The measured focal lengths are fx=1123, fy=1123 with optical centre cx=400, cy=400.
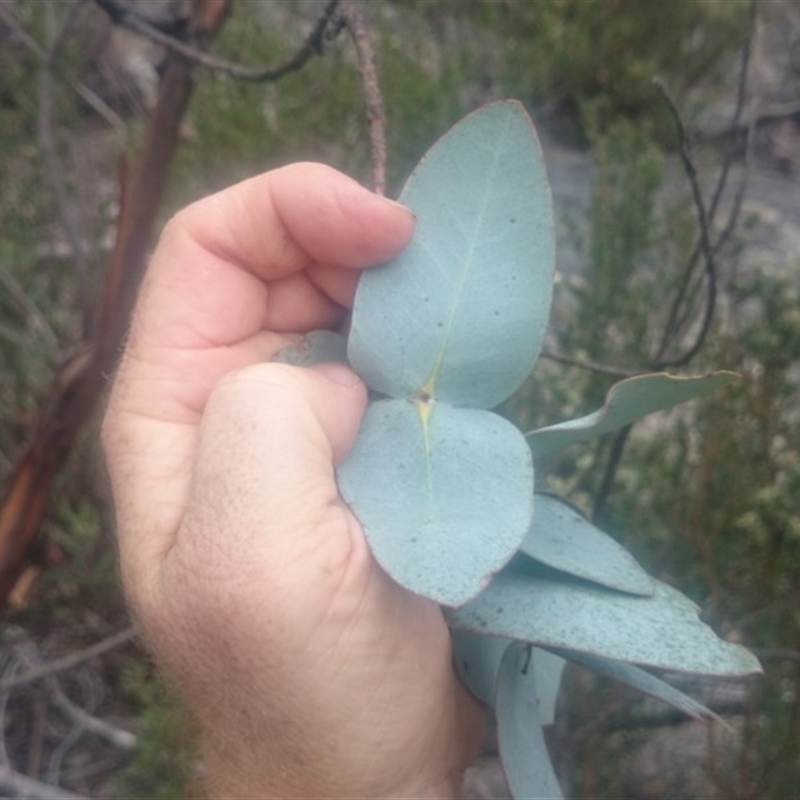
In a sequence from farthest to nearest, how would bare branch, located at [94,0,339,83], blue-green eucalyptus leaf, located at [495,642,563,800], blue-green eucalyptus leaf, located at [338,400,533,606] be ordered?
bare branch, located at [94,0,339,83] → blue-green eucalyptus leaf, located at [495,642,563,800] → blue-green eucalyptus leaf, located at [338,400,533,606]

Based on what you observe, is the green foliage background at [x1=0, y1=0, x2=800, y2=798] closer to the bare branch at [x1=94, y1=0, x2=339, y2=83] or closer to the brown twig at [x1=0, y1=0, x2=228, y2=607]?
the brown twig at [x1=0, y1=0, x2=228, y2=607]

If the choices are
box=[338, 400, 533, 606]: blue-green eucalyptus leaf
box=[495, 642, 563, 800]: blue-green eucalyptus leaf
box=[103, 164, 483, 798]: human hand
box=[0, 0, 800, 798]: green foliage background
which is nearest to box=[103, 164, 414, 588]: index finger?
box=[103, 164, 483, 798]: human hand

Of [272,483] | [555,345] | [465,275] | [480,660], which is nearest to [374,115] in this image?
[465,275]

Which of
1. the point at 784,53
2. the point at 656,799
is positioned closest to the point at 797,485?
the point at 656,799

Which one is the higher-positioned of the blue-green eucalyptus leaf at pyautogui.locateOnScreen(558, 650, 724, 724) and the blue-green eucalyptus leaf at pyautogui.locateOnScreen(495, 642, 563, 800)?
the blue-green eucalyptus leaf at pyautogui.locateOnScreen(558, 650, 724, 724)

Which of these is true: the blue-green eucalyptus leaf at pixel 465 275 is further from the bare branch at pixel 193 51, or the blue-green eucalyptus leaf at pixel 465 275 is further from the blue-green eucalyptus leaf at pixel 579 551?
the bare branch at pixel 193 51

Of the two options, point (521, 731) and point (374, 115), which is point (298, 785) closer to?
point (521, 731)
